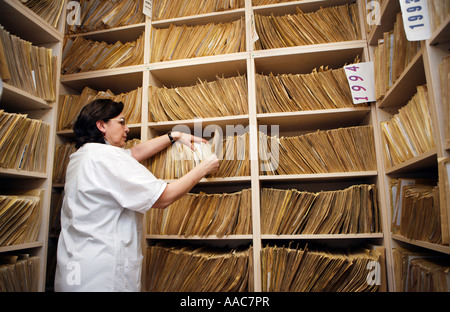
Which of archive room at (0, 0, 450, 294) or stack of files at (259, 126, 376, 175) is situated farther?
stack of files at (259, 126, 376, 175)

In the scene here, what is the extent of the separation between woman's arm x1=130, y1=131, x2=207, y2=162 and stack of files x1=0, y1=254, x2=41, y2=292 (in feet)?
2.26

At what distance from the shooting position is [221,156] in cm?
159

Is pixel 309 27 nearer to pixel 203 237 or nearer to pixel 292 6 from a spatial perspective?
pixel 292 6

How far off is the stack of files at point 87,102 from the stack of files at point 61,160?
13 centimetres

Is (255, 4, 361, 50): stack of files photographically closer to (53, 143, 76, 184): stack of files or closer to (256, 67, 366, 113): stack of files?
(256, 67, 366, 113): stack of files

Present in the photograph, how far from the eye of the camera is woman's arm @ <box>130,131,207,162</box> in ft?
5.34

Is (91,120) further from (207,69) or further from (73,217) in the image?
(207,69)

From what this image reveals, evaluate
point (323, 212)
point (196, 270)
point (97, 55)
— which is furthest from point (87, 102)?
point (323, 212)

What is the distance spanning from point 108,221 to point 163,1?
1.45m

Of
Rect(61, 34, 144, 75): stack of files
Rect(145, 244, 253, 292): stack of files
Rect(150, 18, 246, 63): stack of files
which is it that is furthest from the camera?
Rect(61, 34, 144, 75): stack of files

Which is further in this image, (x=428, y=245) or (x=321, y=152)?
(x=321, y=152)

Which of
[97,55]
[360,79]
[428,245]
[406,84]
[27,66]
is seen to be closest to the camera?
[428,245]

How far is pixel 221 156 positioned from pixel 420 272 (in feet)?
3.30

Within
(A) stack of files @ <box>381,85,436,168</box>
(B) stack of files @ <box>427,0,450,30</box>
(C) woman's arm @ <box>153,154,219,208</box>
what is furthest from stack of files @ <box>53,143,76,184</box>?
(B) stack of files @ <box>427,0,450,30</box>
